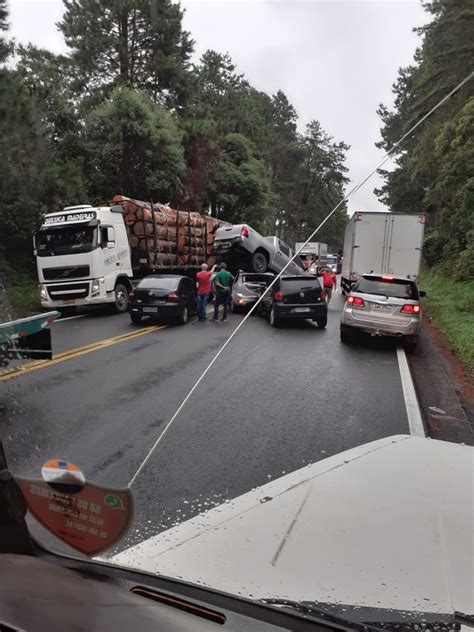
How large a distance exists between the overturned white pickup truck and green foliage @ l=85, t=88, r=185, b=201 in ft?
49.2

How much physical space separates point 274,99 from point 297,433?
12.2 feet

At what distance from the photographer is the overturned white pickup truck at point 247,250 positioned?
766 inches

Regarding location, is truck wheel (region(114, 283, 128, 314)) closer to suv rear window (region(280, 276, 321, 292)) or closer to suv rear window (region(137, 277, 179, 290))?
suv rear window (region(137, 277, 179, 290))

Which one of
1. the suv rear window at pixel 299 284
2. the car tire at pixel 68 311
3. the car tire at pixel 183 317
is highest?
the suv rear window at pixel 299 284

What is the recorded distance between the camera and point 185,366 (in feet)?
28.2

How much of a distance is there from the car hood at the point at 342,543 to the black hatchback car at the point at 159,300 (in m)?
11.1

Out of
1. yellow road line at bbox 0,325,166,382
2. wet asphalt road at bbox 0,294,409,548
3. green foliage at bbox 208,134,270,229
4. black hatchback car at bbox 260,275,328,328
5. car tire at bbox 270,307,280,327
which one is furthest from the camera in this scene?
car tire at bbox 270,307,280,327

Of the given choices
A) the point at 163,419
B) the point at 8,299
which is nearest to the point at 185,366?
the point at 163,419

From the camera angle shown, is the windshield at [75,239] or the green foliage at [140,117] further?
the windshield at [75,239]

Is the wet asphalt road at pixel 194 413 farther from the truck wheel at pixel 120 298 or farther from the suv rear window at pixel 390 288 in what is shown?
the truck wheel at pixel 120 298

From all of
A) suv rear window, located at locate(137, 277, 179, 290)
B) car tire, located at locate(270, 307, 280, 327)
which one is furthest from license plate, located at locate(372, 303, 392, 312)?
suv rear window, located at locate(137, 277, 179, 290)

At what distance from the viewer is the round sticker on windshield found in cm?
136

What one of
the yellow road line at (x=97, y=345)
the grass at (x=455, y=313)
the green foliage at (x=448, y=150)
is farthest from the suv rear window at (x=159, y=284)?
the grass at (x=455, y=313)

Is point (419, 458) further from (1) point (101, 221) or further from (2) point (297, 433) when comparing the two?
(1) point (101, 221)
